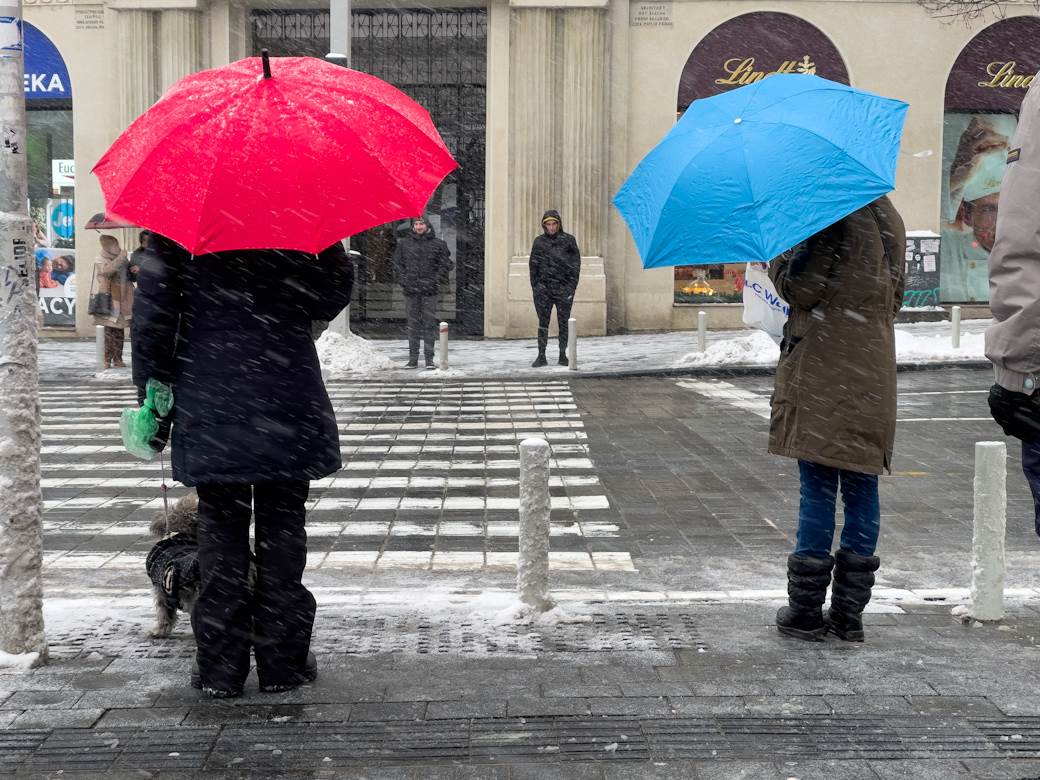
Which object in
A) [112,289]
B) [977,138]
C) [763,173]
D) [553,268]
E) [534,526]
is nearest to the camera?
[763,173]

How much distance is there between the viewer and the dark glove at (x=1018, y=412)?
3.42m

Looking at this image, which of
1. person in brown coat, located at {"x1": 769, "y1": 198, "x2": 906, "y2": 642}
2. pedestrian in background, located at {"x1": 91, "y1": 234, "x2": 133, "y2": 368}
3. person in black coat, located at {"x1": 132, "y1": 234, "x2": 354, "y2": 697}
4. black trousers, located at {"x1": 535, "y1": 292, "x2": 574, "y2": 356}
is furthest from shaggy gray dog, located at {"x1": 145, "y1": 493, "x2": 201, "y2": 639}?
black trousers, located at {"x1": 535, "y1": 292, "x2": 574, "y2": 356}

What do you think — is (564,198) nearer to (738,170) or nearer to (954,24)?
(954,24)

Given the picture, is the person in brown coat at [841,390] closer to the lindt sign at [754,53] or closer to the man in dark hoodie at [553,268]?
the man in dark hoodie at [553,268]

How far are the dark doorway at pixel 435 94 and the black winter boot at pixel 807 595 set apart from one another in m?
18.6

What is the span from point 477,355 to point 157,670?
611 inches

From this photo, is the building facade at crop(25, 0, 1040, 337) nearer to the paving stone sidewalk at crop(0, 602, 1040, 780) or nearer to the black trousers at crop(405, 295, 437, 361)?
the black trousers at crop(405, 295, 437, 361)

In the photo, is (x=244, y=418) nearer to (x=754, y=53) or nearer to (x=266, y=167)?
(x=266, y=167)

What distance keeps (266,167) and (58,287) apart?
20990mm

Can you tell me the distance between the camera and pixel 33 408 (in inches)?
198

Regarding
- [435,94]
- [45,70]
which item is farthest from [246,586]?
[45,70]

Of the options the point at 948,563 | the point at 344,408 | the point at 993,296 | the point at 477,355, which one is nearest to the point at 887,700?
the point at 993,296

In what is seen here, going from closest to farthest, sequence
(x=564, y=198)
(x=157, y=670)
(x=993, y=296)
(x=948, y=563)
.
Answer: (x=993, y=296), (x=157, y=670), (x=948, y=563), (x=564, y=198)

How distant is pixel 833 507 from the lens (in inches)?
210
